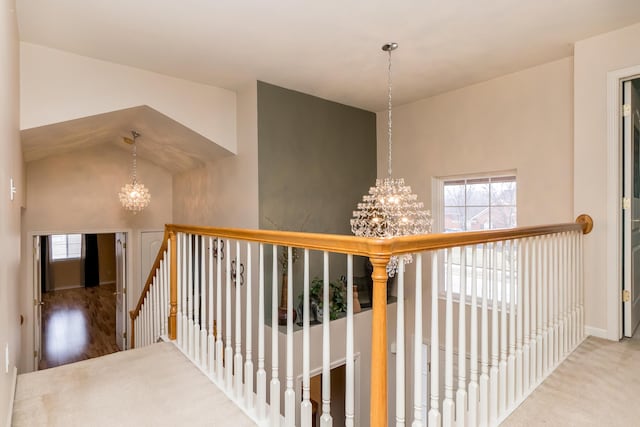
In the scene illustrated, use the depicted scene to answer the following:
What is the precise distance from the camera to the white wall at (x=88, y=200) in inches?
211

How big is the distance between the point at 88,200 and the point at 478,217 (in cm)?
597

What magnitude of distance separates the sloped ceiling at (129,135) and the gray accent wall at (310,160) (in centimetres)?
76

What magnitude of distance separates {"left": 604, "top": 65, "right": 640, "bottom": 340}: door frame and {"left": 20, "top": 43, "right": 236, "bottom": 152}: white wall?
3.72 meters

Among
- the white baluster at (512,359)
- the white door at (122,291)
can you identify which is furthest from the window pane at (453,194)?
the white door at (122,291)

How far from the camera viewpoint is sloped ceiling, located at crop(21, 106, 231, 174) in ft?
12.5

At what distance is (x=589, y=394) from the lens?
1.93 metres

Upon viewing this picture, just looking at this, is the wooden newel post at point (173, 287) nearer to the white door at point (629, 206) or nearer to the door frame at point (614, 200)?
the door frame at point (614, 200)

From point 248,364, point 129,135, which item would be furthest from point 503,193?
point 129,135

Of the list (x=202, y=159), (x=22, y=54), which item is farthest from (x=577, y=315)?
(x=22, y=54)

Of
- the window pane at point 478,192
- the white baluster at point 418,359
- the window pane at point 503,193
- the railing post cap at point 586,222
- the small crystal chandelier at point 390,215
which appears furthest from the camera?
the window pane at point 478,192

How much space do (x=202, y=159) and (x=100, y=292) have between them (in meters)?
7.10

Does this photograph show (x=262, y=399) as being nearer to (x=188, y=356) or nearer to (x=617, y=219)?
(x=188, y=356)

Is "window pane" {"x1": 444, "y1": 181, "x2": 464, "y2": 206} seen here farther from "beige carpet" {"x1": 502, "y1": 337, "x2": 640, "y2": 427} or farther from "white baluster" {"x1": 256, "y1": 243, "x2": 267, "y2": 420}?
"white baluster" {"x1": 256, "y1": 243, "x2": 267, "y2": 420}

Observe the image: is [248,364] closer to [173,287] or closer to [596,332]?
[173,287]
